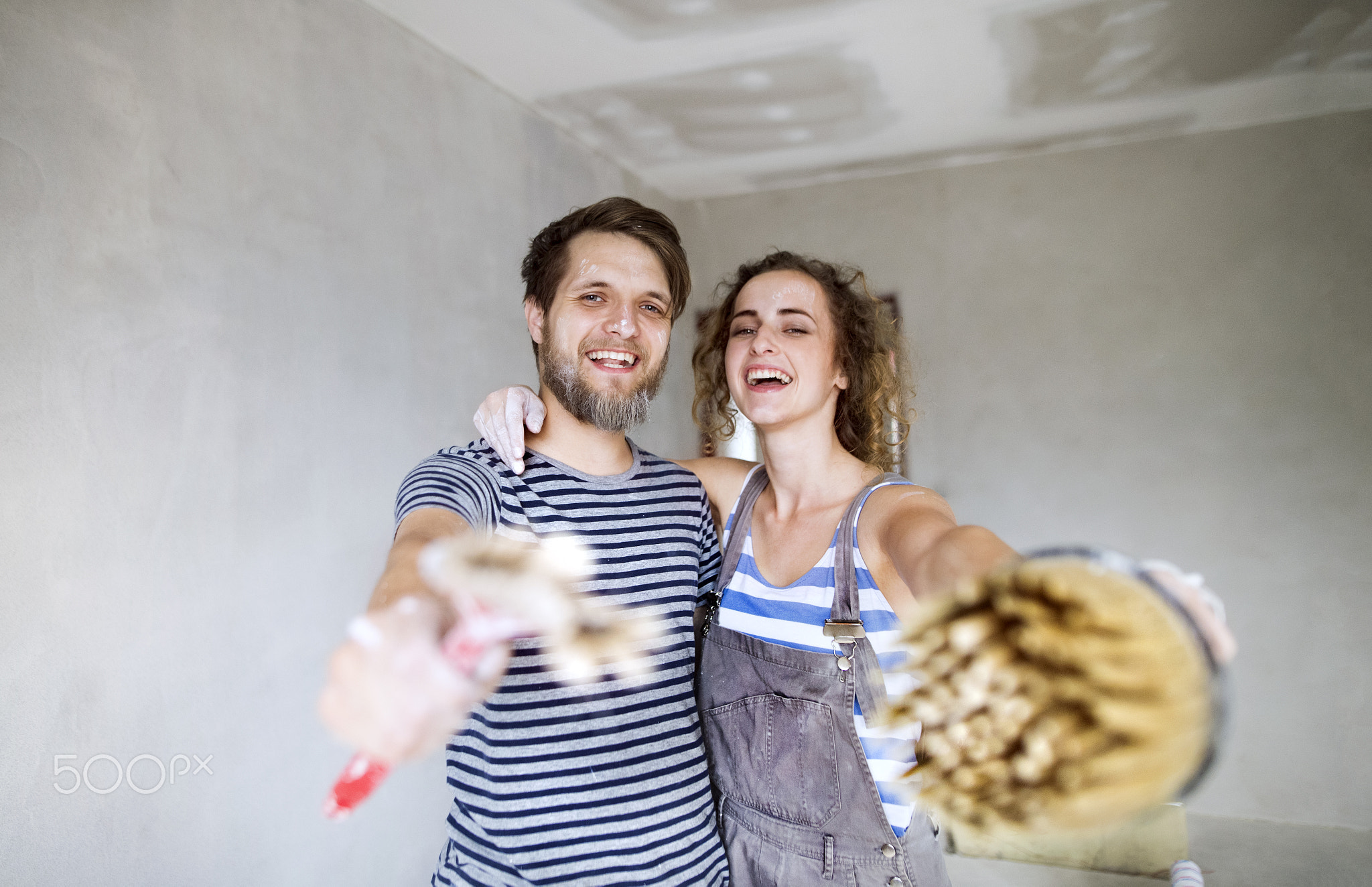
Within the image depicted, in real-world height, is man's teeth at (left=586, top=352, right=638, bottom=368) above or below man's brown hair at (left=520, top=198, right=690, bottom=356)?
below

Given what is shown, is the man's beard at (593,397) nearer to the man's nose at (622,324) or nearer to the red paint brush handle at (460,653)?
the man's nose at (622,324)

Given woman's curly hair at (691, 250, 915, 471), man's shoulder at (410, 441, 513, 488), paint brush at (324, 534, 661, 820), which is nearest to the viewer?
paint brush at (324, 534, 661, 820)

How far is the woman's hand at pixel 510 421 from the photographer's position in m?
1.11

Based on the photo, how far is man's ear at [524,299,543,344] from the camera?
135 centimetres

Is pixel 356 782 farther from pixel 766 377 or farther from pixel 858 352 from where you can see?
pixel 858 352

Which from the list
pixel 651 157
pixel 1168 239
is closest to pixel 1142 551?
pixel 1168 239

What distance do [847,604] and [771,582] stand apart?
0.16 metres

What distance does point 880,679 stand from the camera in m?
1.08

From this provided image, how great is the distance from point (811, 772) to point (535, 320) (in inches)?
36.4

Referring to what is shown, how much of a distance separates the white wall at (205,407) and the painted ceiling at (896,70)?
59cm

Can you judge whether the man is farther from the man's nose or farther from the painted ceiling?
the painted ceiling

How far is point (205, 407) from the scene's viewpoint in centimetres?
155

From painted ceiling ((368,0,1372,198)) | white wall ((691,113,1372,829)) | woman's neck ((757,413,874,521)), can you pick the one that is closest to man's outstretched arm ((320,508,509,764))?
woman's neck ((757,413,874,521))

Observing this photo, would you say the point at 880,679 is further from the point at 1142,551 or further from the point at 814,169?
the point at 814,169
